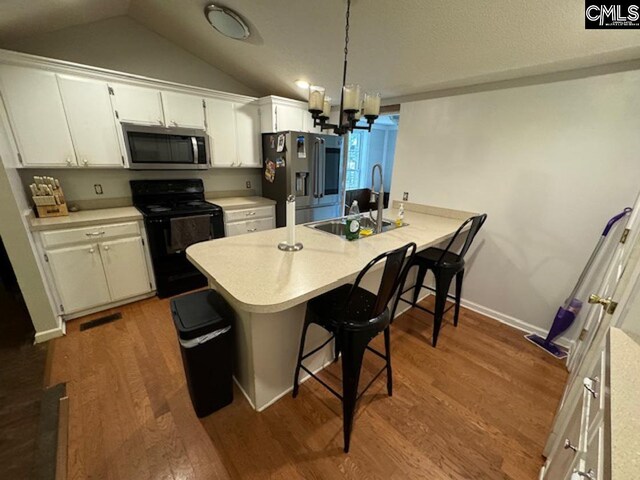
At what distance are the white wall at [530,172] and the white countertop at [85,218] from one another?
9.90ft

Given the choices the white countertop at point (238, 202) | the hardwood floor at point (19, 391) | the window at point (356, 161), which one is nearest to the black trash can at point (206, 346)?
the hardwood floor at point (19, 391)

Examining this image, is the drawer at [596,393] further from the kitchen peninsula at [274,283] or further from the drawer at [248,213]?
the drawer at [248,213]

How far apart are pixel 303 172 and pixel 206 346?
246cm

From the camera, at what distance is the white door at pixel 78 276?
220 cm

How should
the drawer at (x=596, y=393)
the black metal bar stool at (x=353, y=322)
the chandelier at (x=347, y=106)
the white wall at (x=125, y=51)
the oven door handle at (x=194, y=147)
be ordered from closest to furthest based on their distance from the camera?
the drawer at (x=596, y=393) → the black metal bar stool at (x=353, y=322) → the chandelier at (x=347, y=106) → the white wall at (x=125, y=51) → the oven door handle at (x=194, y=147)

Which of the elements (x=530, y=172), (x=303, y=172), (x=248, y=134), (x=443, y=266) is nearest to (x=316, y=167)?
(x=303, y=172)

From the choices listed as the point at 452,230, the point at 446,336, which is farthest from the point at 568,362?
the point at 452,230

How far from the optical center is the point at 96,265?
237 cm

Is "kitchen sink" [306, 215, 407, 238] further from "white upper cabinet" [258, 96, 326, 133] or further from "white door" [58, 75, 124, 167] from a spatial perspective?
"white door" [58, 75, 124, 167]

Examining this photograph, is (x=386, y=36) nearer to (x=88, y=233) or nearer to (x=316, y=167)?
(x=316, y=167)

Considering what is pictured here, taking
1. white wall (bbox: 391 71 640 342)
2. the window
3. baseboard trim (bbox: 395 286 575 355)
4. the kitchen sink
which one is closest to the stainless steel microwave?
the kitchen sink

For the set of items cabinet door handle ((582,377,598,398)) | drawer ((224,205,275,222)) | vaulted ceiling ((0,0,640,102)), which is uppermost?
vaulted ceiling ((0,0,640,102))

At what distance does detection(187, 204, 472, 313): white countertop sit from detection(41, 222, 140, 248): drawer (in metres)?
1.32

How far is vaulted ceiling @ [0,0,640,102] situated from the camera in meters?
1.60
